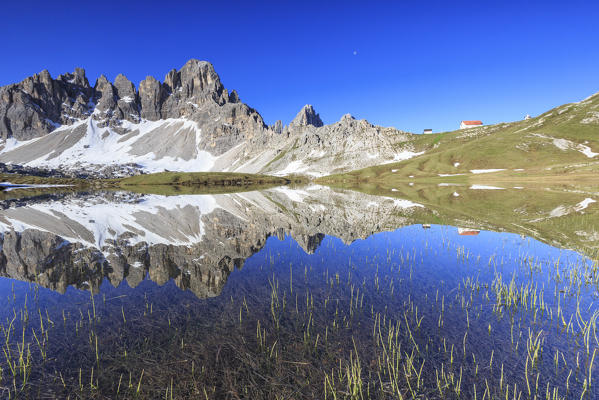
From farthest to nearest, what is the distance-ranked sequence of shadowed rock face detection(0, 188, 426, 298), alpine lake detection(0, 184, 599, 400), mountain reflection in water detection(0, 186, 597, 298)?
mountain reflection in water detection(0, 186, 597, 298), shadowed rock face detection(0, 188, 426, 298), alpine lake detection(0, 184, 599, 400)

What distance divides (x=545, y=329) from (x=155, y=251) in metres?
25.4

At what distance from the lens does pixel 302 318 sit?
12984 millimetres

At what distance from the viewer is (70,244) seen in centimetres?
2623

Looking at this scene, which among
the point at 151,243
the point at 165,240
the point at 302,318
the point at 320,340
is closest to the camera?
the point at 320,340

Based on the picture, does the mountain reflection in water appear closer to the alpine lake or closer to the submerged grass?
the alpine lake

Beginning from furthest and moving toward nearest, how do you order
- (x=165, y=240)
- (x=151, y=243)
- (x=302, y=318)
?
(x=165, y=240) → (x=151, y=243) → (x=302, y=318)

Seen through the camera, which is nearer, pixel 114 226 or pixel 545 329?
pixel 545 329

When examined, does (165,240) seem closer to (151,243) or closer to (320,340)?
(151,243)

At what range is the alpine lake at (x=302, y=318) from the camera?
886cm

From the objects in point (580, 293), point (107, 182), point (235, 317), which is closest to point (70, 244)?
point (235, 317)

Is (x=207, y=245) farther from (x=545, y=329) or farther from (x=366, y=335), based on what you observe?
(x=545, y=329)

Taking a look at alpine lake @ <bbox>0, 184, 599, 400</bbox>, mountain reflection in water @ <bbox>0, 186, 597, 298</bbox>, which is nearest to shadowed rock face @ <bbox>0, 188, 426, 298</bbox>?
mountain reflection in water @ <bbox>0, 186, 597, 298</bbox>

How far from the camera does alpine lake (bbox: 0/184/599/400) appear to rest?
886 centimetres

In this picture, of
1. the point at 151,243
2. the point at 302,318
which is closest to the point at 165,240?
the point at 151,243
